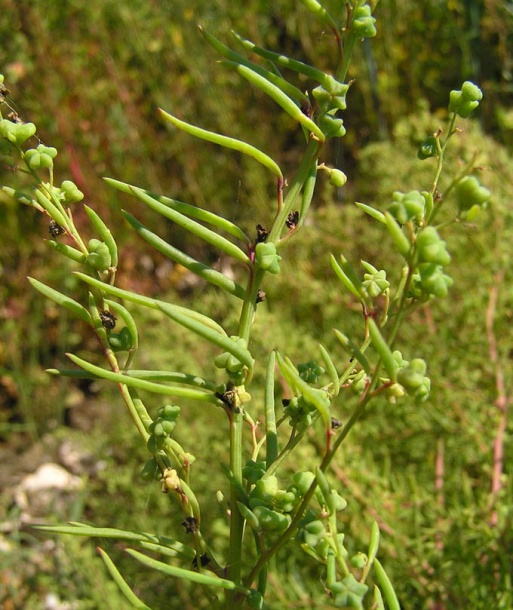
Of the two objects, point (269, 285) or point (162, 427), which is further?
point (269, 285)

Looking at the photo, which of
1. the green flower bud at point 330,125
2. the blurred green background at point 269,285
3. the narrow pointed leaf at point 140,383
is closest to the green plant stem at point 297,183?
the green flower bud at point 330,125

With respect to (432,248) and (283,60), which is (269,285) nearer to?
(283,60)

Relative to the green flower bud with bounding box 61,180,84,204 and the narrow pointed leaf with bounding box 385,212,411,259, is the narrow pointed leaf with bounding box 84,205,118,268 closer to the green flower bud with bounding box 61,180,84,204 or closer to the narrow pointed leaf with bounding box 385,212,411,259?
the green flower bud with bounding box 61,180,84,204

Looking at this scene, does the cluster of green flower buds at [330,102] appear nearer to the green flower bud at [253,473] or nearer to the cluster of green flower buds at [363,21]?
the cluster of green flower buds at [363,21]

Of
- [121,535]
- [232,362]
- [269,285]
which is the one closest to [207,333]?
[232,362]

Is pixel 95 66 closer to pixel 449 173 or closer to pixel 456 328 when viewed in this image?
pixel 449 173
